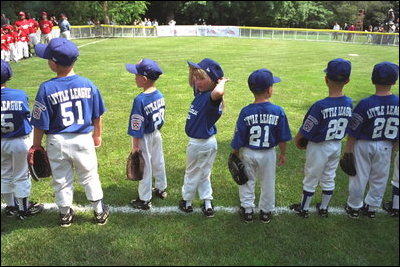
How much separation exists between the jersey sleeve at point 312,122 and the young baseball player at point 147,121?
1.75 meters

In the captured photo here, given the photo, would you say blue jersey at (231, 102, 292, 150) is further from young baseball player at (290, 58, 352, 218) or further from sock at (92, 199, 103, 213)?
sock at (92, 199, 103, 213)

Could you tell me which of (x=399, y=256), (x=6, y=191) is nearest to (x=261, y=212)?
(x=399, y=256)

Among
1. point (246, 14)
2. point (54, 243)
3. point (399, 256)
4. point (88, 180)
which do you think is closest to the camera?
point (399, 256)

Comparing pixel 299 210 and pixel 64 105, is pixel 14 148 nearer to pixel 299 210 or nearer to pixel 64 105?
pixel 64 105

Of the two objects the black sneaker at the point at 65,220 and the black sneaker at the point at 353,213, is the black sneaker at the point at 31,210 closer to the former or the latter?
the black sneaker at the point at 65,220

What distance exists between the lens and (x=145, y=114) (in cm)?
442

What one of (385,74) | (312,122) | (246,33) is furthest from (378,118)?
(246,33)

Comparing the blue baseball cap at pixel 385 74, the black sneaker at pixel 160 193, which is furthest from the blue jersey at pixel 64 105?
the blue baseball cap at pixel 385 74

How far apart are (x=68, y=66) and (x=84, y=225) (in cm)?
186

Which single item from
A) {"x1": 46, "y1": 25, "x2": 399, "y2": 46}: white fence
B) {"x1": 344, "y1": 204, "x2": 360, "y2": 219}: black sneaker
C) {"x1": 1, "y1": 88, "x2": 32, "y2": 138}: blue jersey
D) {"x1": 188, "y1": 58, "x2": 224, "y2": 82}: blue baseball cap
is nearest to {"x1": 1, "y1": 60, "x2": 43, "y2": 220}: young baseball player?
{"x1": 1, "y1": 88, "x2": 32, "y2": 138}: blue jersey

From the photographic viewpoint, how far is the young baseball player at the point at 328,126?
4.25 m

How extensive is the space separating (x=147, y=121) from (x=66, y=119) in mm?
936

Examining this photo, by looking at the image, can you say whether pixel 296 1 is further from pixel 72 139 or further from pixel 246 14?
pixel 72 139

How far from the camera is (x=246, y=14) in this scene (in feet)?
174
